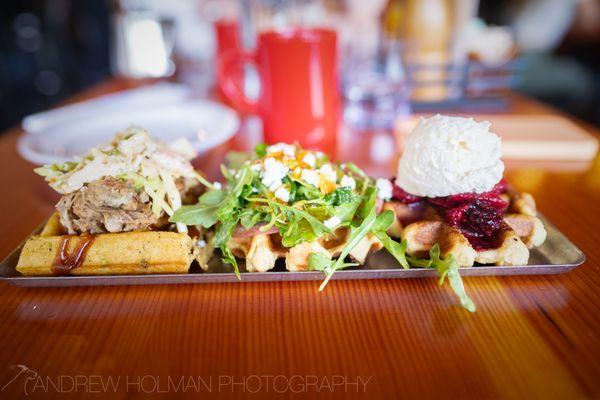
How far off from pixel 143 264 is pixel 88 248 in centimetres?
13

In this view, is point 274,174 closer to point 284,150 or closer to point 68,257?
point 284,150

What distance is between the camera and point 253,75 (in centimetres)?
255

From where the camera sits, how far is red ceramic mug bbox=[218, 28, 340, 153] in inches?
57.7

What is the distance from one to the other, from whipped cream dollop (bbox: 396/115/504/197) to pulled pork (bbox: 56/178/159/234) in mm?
640

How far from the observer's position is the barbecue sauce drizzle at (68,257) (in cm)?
92

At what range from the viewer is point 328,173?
3.35 feet

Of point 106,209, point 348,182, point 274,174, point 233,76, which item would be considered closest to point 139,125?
point 233,76

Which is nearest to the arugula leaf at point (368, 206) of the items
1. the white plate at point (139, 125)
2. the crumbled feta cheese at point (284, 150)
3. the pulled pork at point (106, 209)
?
the crumbled feta cheese at point (284, 150)

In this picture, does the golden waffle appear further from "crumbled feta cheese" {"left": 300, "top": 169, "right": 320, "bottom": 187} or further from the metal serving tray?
"crumbled feta cheese" {"left": 300, "top": 169, "right": 320, "bottom": 187}

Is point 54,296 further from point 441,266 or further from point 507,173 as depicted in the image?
point 507,173

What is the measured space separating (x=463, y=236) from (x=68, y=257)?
2.81ft

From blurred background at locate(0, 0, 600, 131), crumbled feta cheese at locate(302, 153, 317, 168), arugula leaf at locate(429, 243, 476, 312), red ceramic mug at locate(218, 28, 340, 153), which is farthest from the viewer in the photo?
blurred background at locate(0, 0, 600, 131)

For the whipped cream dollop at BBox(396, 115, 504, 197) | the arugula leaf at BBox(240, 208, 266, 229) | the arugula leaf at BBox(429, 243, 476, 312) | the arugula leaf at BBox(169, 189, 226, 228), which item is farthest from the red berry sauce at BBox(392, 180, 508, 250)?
the arugula leaf at BBox(169, 189, 226, 228)

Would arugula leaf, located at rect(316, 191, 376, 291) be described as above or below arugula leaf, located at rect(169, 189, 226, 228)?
below
